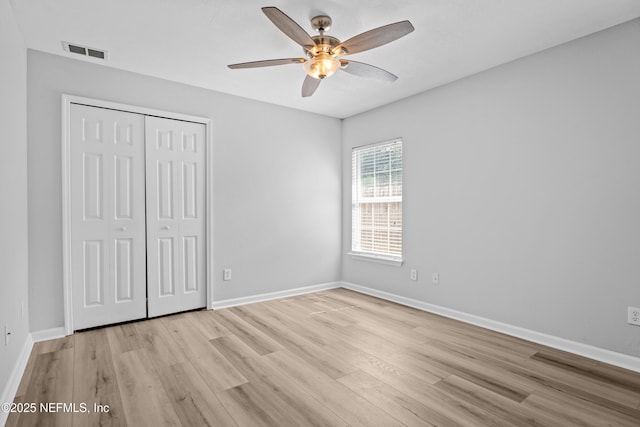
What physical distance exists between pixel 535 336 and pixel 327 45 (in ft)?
9.68

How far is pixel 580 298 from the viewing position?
2.67 m

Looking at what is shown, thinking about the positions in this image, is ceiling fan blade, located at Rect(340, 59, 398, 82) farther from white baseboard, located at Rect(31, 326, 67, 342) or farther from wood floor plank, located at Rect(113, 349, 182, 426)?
white baseboard, located at Rect(31, 326, 67, 342)

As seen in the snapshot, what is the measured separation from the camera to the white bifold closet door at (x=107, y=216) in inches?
122

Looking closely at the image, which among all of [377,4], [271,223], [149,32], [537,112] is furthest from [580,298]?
[149,32]

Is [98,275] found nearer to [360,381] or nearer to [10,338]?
[10,338]

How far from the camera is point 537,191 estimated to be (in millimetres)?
2920

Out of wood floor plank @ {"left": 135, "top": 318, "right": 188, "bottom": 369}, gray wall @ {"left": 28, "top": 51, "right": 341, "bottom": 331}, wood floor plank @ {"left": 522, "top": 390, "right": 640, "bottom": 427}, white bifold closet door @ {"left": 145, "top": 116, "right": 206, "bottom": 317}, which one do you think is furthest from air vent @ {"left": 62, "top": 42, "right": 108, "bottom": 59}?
wood floor plank @ {"left": 522, "top": 390, "right": 640, "bottom": 427}

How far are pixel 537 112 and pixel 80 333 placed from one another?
14.9ft

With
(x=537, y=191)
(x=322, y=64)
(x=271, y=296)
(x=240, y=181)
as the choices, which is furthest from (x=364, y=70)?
(x=271, y=296)

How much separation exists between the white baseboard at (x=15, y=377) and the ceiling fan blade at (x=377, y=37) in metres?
2.92

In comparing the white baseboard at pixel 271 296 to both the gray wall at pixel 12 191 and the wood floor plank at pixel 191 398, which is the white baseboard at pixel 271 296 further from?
the gray wall at pixel 12 191

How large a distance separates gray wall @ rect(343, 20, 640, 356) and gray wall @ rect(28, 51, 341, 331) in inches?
50.9

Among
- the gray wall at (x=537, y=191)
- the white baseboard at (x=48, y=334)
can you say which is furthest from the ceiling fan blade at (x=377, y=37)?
the white baseboard at (x=48, y=334)

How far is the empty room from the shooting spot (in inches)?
83.0
